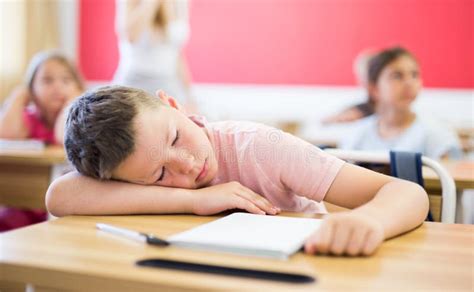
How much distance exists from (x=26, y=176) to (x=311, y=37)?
3.06 meters

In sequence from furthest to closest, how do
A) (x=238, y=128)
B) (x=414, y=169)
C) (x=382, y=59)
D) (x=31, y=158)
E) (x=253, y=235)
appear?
(x=382, y=59) → (x=31, y=158) → (x=414, y=169) → (x=238, y=128) → (x=253, y=235)

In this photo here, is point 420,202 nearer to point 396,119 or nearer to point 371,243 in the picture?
point 371,243

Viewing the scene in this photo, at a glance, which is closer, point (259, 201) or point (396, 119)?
point (259, 201)

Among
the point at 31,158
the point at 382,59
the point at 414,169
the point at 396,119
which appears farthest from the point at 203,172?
the point at 382,59

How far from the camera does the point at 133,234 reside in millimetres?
940

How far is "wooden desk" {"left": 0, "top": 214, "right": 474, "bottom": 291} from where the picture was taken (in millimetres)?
716

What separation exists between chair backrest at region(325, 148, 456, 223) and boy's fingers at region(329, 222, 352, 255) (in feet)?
2.28

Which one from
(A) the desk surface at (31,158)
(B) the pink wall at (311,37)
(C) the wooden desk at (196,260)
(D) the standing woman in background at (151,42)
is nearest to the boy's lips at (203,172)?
(C) the wooden desk at (196,260)

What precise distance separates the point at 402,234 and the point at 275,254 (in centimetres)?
28

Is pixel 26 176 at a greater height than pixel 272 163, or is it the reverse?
pixel 272 163

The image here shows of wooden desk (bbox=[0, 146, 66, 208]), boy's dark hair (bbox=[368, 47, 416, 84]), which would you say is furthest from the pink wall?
wooden desk (bbox=[0, 146, 66, 208])

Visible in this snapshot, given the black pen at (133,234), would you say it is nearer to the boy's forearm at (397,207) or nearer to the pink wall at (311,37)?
the boy's forearm at (397,207)

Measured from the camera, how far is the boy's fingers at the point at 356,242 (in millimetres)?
842

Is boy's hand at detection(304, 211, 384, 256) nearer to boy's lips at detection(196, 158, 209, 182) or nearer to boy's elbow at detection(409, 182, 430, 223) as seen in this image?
boy's elbow at detection(409, 182, 430, 223)
